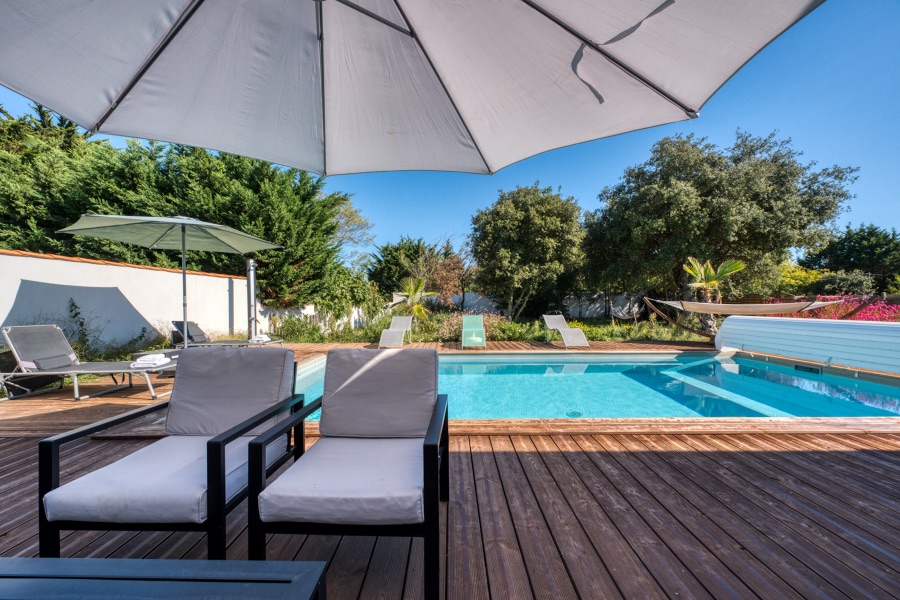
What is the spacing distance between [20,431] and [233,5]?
12.4ft

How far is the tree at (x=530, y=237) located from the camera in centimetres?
1243

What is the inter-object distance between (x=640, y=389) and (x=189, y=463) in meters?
5.87

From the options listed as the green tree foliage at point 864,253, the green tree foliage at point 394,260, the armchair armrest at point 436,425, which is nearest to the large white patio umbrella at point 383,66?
the armchair armrest at point 436,425

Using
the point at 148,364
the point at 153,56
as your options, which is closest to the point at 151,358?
the point at 148,364

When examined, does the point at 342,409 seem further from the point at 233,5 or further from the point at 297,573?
the point at 233,5

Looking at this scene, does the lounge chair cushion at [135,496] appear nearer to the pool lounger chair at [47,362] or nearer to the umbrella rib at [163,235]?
the pool lounger chair at [47,362]

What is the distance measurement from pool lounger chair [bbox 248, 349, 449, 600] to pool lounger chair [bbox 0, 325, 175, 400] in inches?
121

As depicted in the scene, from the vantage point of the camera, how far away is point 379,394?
2.07 metres

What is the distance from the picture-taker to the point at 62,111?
70.9 inches

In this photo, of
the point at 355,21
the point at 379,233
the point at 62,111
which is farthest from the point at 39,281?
the point at 379,233

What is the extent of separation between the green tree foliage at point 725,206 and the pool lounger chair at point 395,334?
8.24 m

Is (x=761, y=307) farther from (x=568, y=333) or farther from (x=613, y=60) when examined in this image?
(x=613, y=60)

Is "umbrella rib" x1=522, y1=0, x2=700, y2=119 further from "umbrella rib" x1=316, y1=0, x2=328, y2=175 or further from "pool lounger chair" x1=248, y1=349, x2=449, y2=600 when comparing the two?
"pool lounger chair" x1=248, y1=349, x2=449, y2=600

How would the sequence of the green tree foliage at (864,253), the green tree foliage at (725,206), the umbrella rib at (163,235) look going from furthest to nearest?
the green tree foliage at (864,253), the green tree foliage at (725,206), the umbrella rib at (163,235)
